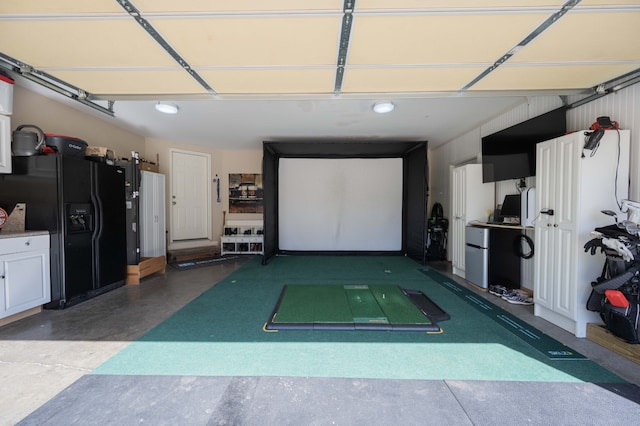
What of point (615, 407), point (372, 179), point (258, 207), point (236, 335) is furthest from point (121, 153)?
point (615, 407)

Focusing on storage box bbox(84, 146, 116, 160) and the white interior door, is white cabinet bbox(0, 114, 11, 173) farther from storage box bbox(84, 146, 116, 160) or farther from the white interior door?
the white interior door

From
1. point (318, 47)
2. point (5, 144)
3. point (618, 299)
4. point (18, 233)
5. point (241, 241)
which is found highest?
point (318, 47)

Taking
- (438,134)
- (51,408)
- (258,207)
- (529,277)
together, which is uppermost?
(438,134)

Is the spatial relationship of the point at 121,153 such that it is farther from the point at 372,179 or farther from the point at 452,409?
the point at 452,409

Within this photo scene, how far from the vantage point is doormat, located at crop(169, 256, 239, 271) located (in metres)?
5.61

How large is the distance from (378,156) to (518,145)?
357 cm

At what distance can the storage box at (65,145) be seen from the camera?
340 cm

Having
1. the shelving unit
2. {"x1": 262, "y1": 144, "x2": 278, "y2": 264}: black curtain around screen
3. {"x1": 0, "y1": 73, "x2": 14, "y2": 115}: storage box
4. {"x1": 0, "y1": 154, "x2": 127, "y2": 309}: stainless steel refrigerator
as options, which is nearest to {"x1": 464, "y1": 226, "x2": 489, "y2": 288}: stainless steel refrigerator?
{"x1": 262, "y1": 144, "x2": 278, "y2": 264}: black curtain around screen

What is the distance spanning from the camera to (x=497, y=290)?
12.6 ft

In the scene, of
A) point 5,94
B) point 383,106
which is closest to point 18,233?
point 5,94

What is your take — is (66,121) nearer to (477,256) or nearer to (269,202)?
(269,202)

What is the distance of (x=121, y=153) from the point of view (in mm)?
5406

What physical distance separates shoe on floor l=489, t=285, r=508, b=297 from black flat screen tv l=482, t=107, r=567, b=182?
164 centimetres

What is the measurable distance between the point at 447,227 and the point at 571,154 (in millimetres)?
3661
